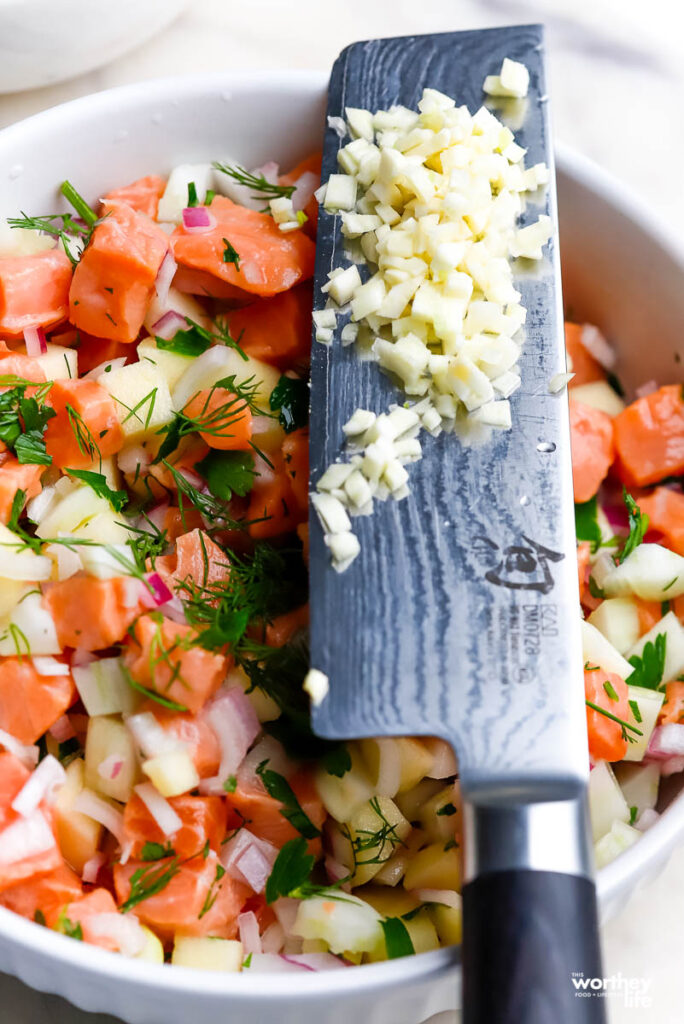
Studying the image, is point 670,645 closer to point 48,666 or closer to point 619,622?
point 619,622

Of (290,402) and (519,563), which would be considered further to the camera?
(290,402)

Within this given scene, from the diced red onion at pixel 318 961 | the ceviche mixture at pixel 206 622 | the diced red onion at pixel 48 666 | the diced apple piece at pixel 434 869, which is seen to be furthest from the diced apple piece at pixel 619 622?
the diced red onion at pixel 48 666

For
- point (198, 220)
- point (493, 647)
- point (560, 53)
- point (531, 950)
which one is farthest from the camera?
point (560, 53)

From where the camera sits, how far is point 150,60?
247cm

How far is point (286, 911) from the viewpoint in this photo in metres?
1.49

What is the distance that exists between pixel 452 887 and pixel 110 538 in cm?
75

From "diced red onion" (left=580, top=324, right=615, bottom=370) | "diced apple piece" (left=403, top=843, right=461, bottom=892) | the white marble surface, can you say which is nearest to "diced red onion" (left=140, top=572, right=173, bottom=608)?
"diced apple piece" (left=403, top=843, right=461, bottom=892)

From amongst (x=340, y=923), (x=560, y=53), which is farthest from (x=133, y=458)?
(x=560, y=53)

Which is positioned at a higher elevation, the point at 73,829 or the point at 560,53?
the point at 560,53

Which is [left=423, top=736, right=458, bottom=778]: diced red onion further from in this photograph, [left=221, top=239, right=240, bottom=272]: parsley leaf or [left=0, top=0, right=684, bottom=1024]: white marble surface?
[left=0, top=0, right=684, bottom=1024]: white marble surface

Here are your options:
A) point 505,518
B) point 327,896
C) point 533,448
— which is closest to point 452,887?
point 327,896

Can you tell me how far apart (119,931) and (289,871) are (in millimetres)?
A: 252

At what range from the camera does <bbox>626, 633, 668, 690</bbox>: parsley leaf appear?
1.64m

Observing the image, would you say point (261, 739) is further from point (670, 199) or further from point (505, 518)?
point (670, 199)
